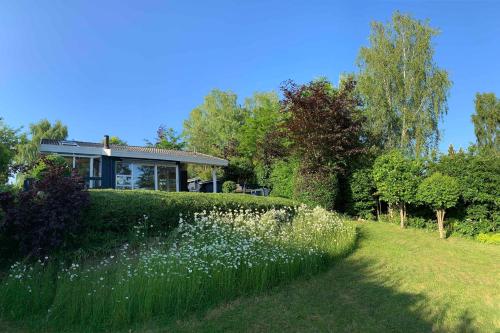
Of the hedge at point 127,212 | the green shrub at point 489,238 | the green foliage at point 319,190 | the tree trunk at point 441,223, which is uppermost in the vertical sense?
the green foliage at point 319,190

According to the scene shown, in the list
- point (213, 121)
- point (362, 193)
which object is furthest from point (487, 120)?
point (213, 121)

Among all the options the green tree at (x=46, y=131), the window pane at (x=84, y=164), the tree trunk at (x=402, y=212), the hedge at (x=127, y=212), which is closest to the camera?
the hedge at (x=127, y=212)

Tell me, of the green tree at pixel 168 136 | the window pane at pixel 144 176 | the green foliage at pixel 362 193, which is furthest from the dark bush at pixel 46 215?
the green tree at pixel 168 136

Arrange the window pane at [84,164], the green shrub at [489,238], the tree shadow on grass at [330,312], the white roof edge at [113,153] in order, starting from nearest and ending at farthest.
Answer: the tree shadow on grass at [330,312], the green shrub at [489,238], the white roof edge at [113,153], the window pane at [84,164]

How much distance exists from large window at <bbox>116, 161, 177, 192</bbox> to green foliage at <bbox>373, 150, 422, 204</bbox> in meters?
9.99

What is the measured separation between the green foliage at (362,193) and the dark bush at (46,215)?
1019cm

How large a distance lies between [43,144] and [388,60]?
19.4 m

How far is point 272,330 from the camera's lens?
405 centimetres

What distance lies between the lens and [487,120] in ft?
98.3

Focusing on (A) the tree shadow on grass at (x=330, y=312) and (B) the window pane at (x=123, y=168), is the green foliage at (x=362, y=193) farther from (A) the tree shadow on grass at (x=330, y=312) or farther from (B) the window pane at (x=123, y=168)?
(B) the window pane at (x=123, y=168)

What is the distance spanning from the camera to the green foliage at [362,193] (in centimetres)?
1353

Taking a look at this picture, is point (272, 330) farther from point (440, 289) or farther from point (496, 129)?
point (496, 129)

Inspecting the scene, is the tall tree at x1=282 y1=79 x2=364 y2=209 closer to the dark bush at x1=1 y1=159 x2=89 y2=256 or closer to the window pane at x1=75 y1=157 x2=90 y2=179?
the dark bush at x1=1 y1=159 x2=89 y2=256

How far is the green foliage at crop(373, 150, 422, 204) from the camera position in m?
11.6
